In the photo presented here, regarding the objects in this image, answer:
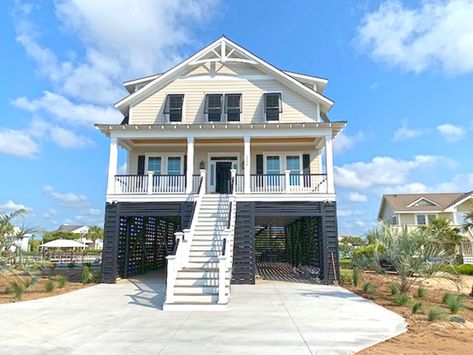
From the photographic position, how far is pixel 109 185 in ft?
43.5

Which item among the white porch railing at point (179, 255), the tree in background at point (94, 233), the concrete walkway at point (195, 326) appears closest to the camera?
the concrete walkway at point (195, 326)

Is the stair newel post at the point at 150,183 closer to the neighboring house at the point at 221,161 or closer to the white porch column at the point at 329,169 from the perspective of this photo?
the neighboring house at the point at 221,161

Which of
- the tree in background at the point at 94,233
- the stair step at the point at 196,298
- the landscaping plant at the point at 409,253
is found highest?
the tree in background at the point at 94,233

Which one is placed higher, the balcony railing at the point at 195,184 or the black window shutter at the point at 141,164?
the black window shutter at the point at 141,164

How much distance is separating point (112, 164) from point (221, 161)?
478 centimetres

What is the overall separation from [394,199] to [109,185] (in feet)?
95.4

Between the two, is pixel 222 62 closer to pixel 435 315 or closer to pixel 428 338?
pixel 435 315

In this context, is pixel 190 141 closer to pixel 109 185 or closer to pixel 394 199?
pixel 109 185

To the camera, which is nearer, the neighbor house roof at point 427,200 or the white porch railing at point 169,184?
the white porch railing at point 169,184

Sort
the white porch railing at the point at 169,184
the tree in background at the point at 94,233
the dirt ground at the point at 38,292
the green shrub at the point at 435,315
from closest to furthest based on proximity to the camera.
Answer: the green shrub at the point at 435,315, the dirt ground at the point at 38,292, the white porch railing at the point at 169,184, the tree in background at the point at 94,233

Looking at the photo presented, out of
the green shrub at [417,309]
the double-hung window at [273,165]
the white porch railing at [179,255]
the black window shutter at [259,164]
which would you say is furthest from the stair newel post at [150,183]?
the green shrub at [417,309]

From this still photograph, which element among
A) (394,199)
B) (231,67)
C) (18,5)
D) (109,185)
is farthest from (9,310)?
(394,199)

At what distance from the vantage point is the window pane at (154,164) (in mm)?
15703

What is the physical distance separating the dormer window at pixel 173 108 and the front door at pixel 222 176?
274 cm
